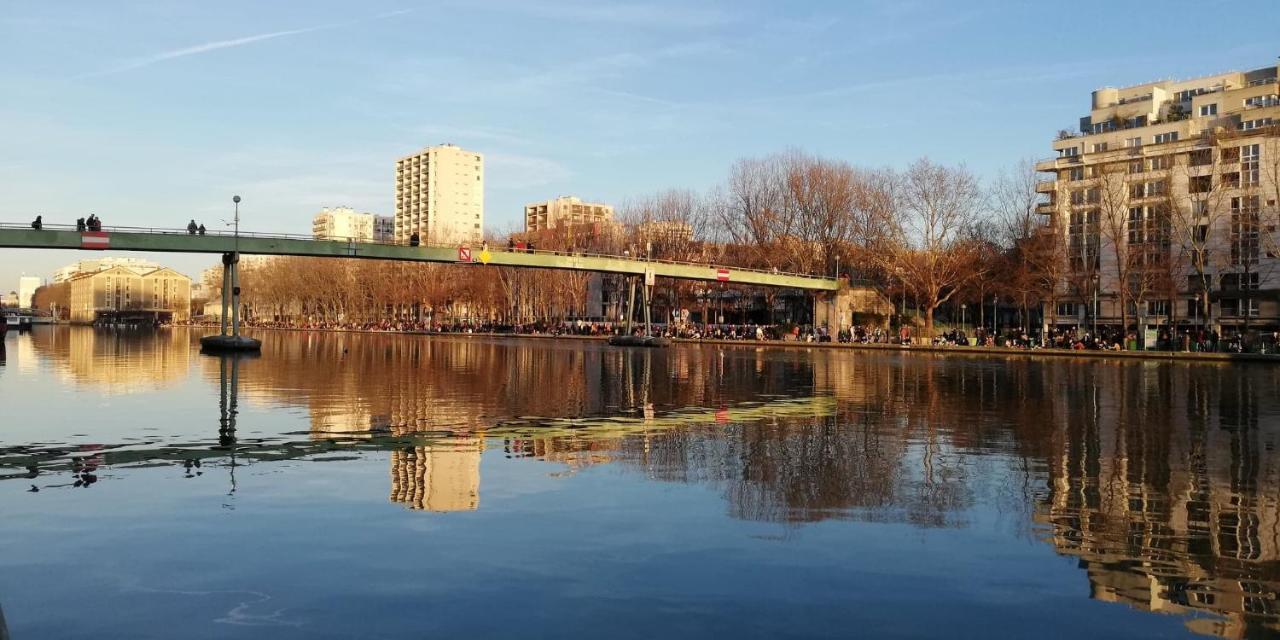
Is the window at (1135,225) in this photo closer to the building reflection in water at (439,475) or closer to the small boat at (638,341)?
the small boat at (638,341)

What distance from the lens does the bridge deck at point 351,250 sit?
191 ft

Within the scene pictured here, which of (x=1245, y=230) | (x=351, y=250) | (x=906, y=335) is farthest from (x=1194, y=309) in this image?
(x=351, y=250)

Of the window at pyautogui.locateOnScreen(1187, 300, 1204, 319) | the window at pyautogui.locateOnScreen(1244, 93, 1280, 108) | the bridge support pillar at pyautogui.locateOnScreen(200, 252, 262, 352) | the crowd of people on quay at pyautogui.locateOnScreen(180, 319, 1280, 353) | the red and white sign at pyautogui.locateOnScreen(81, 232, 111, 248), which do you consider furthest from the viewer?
the window at pyautogui.locateOnScreen(1244, 93, 1280, 108)

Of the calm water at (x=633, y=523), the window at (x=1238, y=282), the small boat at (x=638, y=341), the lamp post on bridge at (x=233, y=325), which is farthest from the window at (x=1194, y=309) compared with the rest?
the lamp post on bridge at (x=233, y=325)

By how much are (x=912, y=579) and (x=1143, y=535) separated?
10.0 ft

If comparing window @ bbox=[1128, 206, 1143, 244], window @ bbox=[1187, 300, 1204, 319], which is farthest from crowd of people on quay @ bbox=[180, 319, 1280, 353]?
window @ bbox=[1128, 206, 1143, 244]

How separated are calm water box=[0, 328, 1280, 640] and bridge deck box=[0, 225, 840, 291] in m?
43.2

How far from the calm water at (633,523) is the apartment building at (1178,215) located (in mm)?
51651

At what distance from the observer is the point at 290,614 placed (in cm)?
677

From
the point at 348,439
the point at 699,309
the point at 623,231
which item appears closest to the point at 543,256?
the point at 623,231

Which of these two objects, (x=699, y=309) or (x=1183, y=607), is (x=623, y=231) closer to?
(x=699, y=309)

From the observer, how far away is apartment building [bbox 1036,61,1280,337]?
→ 67000 mm

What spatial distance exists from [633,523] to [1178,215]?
65477 mm

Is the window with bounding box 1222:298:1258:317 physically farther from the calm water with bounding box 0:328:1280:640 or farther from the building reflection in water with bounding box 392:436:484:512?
the building reflection in water with bounding box 392:436:484:512
